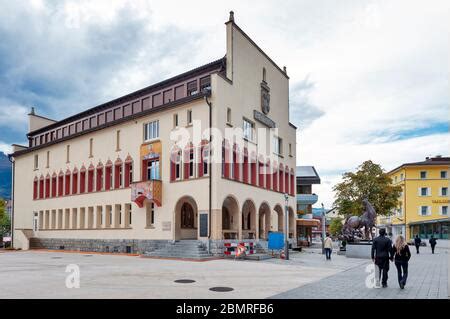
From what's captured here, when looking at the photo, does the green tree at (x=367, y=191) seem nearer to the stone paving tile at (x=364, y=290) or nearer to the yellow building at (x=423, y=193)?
the yellow building at (x=423, y=193)

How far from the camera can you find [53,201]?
4291 centimetres

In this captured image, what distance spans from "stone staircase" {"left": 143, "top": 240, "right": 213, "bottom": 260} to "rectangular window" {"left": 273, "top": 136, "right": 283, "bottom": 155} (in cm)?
1335

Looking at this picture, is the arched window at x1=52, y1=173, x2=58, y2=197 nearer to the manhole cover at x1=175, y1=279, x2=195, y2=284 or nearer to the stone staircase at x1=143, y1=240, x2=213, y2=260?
the stone staircase at x1=143, y1=240, x2=213, y2=260

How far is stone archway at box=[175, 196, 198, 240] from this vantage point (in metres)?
31.0

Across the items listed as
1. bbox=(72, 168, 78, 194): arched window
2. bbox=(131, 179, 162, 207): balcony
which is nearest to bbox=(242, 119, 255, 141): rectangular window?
bbox=(131, 179, 162, 207): balcony

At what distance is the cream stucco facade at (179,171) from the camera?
97.6 feet

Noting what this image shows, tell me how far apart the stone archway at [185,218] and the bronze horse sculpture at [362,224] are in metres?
12.4

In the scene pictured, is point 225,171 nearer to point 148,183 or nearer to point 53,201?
point 148,183

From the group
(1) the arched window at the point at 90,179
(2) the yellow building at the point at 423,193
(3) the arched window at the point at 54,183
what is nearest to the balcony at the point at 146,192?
(1) the arched window at the point at 90,179

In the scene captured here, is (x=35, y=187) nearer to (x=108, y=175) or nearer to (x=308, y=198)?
(x=108, y=175)
